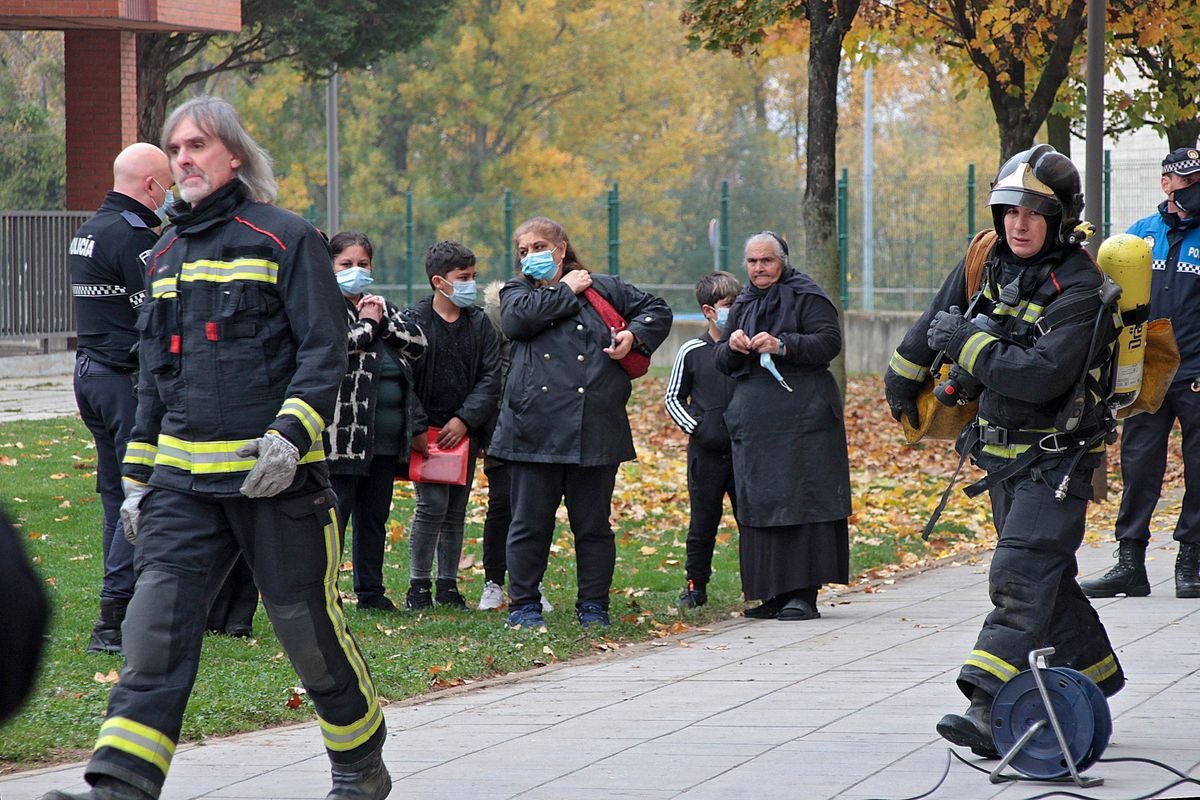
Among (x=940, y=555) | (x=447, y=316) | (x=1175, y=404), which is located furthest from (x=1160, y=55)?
(x=447, y=316)

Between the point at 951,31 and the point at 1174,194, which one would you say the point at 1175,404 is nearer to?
the point at 1174,194

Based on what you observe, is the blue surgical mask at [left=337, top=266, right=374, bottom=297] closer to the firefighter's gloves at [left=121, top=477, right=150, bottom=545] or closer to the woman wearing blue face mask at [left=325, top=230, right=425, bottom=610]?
the woman wearing blue face mask at [left=325, top=230, right=425, bottom=610]

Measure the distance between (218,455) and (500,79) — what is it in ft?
139

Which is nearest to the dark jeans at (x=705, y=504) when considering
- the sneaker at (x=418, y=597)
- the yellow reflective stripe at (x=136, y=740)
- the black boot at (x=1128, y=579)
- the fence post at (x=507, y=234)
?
the sneaker at (x=418, y=597)

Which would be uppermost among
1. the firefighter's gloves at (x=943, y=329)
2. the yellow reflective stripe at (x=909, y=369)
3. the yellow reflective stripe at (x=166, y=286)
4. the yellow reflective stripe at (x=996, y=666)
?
the yellow reflective stripe at (x=166, y=286)

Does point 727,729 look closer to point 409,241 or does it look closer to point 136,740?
point 136,740

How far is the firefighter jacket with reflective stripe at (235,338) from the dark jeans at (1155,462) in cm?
535

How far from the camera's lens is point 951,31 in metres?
19.1

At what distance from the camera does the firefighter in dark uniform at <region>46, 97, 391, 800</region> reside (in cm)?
484

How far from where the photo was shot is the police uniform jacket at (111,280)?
7.21m

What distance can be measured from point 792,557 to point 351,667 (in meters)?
4.10

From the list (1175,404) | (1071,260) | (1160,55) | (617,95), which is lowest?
(1175,404)

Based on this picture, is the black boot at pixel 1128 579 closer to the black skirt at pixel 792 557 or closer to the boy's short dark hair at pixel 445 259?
the black skirt at pixel 792 557

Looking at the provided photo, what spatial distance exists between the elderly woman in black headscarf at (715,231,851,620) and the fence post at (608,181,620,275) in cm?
1876
